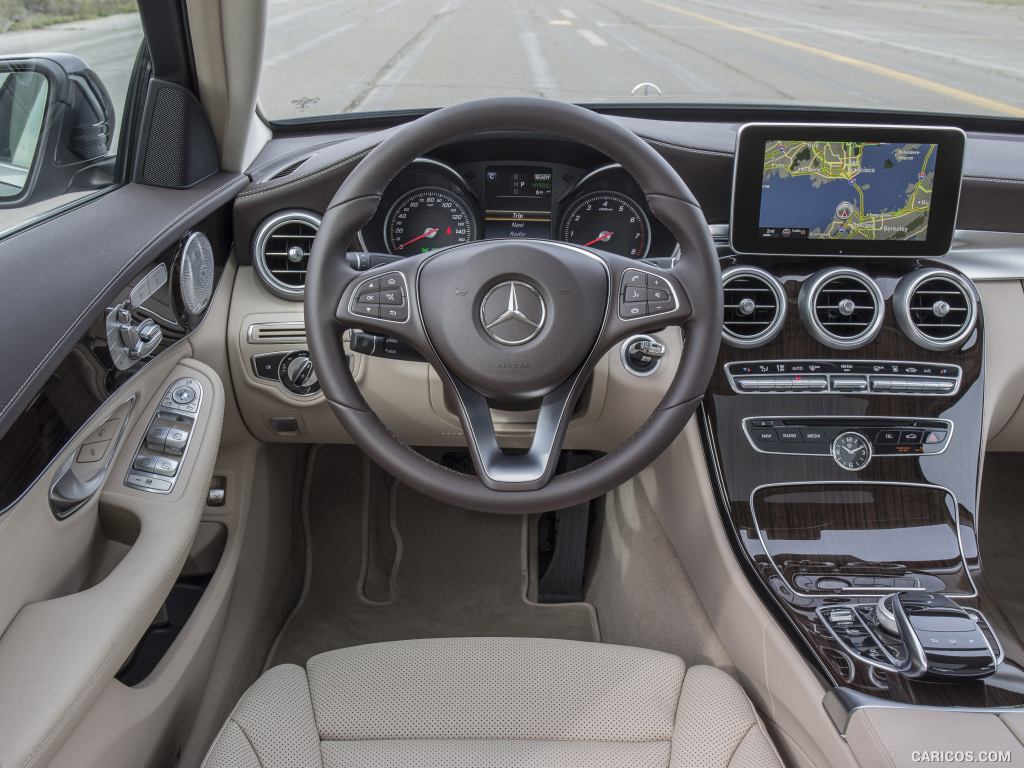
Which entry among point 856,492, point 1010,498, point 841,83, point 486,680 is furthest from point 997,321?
point 841,83

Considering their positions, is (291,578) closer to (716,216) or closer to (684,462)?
(684,462)

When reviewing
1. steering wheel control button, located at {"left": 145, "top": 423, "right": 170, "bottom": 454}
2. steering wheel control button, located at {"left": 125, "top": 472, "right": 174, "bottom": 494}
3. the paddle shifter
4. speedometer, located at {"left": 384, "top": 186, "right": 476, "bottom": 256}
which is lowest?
the paddle shifter

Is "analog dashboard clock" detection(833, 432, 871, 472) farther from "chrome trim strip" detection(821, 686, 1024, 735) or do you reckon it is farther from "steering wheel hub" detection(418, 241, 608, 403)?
"steering wheel hub" detection(418, 241, 608, 403)

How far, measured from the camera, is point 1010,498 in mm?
2627

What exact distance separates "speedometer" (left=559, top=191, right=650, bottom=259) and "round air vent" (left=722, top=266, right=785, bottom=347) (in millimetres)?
221

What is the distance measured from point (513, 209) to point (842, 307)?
75 cm

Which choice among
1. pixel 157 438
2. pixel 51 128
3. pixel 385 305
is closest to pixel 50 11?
pixel 51 128

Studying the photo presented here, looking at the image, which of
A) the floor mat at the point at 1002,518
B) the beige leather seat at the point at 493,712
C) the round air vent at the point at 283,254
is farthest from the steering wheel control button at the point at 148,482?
the floor mat at the point at 1002,518

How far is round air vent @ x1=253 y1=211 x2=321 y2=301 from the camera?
1955 millimetres

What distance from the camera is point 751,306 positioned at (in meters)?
1.87

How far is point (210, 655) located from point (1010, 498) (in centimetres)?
226

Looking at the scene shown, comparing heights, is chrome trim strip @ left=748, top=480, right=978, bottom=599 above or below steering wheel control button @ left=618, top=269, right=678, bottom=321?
below

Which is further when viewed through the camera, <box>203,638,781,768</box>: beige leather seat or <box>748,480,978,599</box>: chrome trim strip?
<box>748,480,978,599</box>: chrome trim strip

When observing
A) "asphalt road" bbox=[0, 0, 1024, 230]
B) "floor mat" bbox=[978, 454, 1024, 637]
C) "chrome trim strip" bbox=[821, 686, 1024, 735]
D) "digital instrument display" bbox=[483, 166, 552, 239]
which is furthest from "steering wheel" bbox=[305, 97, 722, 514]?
"floor mat" bbox=[978, 454, 1024, 637]
